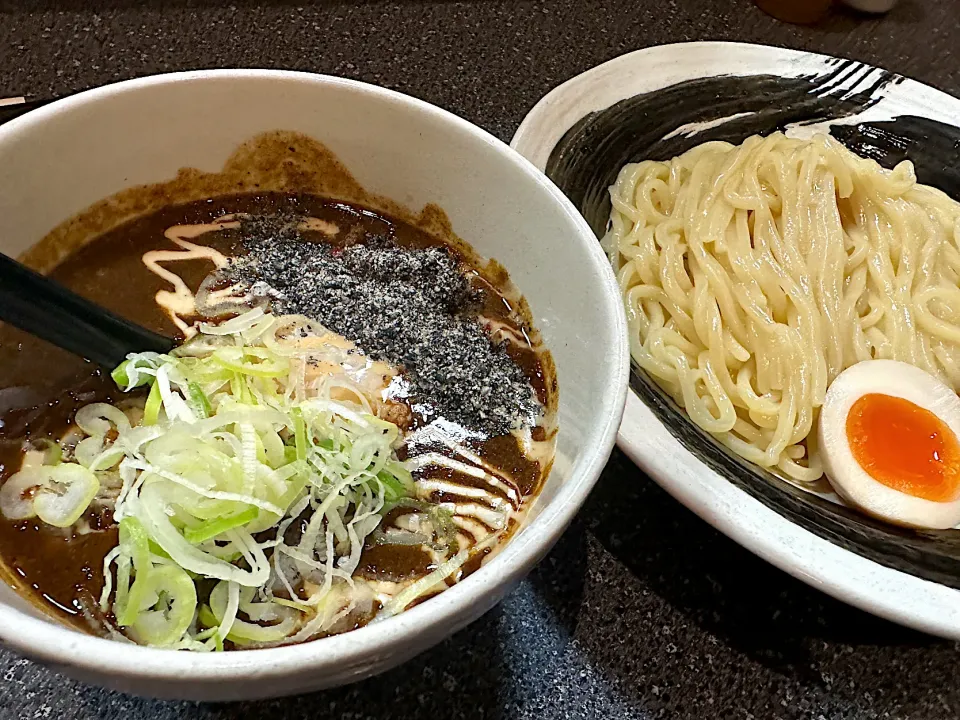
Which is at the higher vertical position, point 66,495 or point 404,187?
point 404,187

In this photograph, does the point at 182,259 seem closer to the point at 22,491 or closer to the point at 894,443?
the point at 22,491

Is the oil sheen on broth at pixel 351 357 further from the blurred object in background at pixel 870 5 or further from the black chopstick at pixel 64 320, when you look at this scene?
the blurred object in background at pixel 870 5

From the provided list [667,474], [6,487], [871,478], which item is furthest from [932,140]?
[6,487]

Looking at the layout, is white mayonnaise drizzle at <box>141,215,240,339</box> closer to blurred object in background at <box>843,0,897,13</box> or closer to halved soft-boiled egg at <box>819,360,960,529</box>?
halved soft-boiled egg at <box>819,360,960,529</box>

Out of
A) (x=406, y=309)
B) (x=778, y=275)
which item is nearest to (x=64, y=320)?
(x=406, y=309)

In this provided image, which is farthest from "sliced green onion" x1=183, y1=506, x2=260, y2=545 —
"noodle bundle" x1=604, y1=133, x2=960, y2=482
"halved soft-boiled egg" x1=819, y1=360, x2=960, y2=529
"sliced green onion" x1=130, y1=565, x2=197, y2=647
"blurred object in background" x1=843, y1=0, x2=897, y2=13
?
"blurred object in background" x1=843, y1=0, x2=897, y2=13

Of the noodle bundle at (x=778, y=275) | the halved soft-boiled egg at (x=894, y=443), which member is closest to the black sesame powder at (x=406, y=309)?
the noodle bundle at (x=778, y=275)
